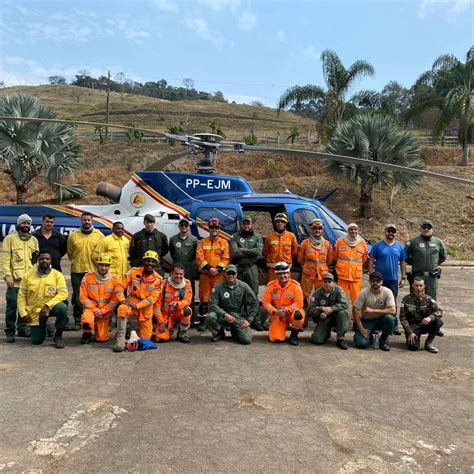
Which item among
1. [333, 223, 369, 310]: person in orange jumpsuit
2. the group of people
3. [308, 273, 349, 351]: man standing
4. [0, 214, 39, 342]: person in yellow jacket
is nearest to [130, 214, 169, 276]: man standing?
the group of people

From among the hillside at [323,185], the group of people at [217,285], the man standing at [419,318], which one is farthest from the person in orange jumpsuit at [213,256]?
the hillside at [323,185]

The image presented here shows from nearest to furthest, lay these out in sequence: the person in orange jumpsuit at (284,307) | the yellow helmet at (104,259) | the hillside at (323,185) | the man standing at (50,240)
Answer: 1. the yellow helmet at (104,259)
2. the person in orange jumpsuit at (284,307)
3. the man standing at (50,240)
4. the hillside at (323,185)

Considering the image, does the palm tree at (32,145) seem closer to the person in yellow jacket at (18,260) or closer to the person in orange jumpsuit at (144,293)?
the person in yellow jacket at (18,260)

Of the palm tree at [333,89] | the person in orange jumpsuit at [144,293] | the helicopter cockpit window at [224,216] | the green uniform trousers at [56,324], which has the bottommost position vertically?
the green uniform trousers at [56,324]

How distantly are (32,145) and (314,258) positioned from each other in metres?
12.7

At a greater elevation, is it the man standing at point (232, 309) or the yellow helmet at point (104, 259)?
the yellow helmet at point (104, 259)

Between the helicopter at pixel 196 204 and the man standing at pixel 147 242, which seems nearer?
the man standing at pixel 147 242

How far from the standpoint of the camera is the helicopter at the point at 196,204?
8.30m

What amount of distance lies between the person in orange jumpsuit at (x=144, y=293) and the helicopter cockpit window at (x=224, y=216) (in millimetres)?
1894

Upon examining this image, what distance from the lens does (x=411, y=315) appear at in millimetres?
6836

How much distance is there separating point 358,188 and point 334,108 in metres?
4.31

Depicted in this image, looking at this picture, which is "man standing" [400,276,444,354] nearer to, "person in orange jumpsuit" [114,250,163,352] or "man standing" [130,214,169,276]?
"person in orange jumpsuit" [114,250,163,352]

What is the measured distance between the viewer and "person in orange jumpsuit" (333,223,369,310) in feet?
24.3

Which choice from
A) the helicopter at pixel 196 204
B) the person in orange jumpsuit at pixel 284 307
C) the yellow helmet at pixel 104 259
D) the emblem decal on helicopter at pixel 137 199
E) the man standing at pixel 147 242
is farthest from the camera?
the emblem decal on helicopter at pixel 137 199
